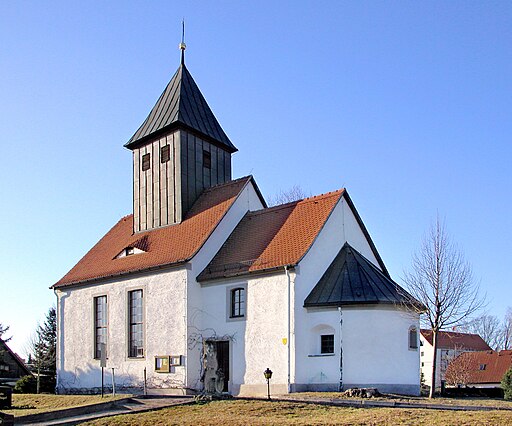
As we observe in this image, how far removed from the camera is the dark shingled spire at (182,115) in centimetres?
2978

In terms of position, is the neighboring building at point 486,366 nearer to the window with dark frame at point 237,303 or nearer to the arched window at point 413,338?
the arched window at point 413,338

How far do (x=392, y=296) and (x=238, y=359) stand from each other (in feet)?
20.4

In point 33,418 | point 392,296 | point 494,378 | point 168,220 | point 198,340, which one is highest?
point 168,220

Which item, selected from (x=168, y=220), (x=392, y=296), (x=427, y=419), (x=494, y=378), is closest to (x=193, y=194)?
(x=168, y=220)

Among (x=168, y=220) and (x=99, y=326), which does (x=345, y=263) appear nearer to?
(x=168, y=220)

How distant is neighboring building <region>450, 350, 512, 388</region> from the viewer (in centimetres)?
5573

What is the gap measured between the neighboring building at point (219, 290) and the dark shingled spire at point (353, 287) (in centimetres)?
6

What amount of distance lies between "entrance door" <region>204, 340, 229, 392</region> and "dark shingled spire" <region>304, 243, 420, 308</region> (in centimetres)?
414

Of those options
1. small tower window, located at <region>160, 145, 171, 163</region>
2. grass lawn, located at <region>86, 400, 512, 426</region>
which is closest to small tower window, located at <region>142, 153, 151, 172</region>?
small tower window, located at <region>160, 145, 171, 163</region>

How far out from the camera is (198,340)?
2486 cm

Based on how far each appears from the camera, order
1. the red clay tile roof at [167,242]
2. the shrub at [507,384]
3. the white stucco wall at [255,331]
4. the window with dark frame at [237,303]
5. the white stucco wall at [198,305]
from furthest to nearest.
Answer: the shrub at [507,384] < the red clay tile roof at [167,242] < the white stucco wall at [198,305] < the window with dark frame at [237,303] < the white stucco wall at [255,331]

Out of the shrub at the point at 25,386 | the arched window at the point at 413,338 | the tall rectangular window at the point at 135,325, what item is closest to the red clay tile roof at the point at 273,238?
the tall rectangular window at the point at 135,325

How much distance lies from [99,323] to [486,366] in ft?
141

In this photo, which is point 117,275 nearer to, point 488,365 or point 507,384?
point 507,384
